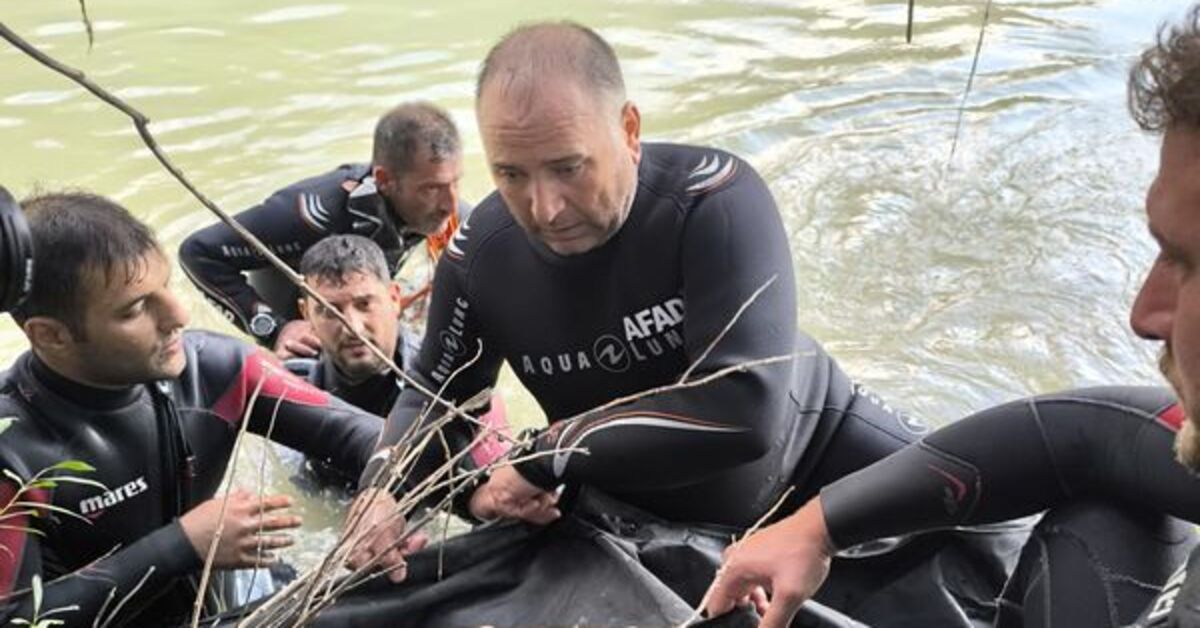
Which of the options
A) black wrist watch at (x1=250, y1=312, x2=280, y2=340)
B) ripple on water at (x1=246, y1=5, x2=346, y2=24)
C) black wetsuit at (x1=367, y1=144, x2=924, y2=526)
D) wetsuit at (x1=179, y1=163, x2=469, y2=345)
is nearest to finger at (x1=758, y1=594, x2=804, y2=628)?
black wetsuit at (x1=367, y1=144, x2=924, y2=526)

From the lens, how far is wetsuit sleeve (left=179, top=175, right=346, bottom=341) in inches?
173

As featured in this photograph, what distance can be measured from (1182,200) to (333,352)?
112 inches

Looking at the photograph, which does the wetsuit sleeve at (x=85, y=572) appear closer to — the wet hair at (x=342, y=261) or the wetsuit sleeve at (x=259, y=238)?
the wet hair at (x=342, y=261)

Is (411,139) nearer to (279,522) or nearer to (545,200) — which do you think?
(545,200)

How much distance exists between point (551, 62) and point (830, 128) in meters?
4.18

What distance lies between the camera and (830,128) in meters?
6.39

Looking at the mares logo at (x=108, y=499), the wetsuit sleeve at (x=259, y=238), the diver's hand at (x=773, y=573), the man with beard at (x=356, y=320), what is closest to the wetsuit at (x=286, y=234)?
the wetsuit sleeve at (x=259, y=238)

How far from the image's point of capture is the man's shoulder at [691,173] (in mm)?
2533

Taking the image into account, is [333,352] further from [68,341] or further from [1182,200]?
[1182,200]

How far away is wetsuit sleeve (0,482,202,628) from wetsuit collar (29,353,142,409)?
198 millimetres

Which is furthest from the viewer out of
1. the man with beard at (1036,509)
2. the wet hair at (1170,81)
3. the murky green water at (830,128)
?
the murky green water at (830,128)

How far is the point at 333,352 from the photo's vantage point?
3889 millimetres

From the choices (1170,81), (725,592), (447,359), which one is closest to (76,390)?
(447,359)

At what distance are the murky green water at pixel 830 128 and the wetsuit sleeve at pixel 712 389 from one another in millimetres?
1737
